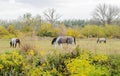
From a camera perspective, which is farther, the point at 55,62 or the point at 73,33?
the point at 73,33

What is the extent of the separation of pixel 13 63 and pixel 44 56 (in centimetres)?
126

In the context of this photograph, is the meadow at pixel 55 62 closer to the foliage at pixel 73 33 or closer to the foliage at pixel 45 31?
the foliage at pixel 45 31

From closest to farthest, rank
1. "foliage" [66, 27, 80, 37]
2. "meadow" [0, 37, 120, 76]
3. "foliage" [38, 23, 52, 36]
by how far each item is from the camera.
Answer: "meadow" [0, 37, 120, 76], "foliage" [38, 23, 52, 36], "foliage" [66, 27, 80, 37]

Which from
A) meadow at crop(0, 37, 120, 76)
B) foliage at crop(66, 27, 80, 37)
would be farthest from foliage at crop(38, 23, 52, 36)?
meadow at crop(0, 37, 120, 76)

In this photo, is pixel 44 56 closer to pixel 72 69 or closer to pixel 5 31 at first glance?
pixel 72 69

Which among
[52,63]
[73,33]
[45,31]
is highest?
[52,63]

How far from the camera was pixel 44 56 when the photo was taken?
10867mm

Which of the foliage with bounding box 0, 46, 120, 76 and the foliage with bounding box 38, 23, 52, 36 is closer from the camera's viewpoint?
the foliage with bounding box 0, 46, 120, 76

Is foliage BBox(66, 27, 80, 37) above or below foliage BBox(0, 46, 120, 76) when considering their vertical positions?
below

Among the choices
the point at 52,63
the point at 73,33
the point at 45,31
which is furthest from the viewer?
the point at 45,31

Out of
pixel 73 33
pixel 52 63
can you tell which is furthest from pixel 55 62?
pixel 73 33

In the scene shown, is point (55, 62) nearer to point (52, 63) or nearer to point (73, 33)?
point (52, 63)

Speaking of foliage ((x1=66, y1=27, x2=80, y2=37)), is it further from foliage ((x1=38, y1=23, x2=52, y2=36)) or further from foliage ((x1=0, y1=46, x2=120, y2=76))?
foliage ((x1=0, y1=46, x2=120, y2=76))

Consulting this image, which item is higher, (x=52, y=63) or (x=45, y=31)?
(x=52, y=63)
